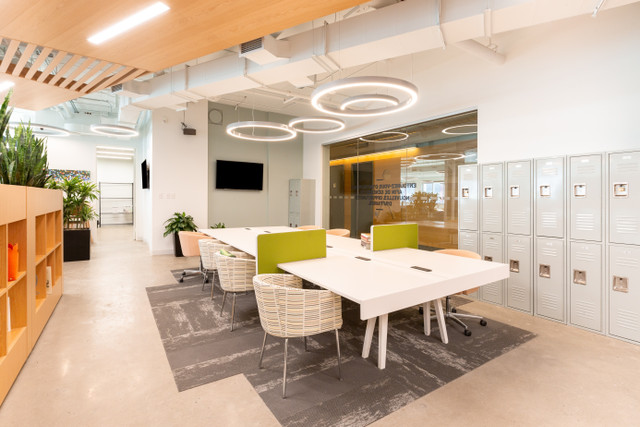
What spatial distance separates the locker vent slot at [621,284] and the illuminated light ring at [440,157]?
9.86 feet

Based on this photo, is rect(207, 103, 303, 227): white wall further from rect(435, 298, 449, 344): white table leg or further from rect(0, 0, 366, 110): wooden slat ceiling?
rect(435, 298, 449, 344): white table leg

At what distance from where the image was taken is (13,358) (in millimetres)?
2590

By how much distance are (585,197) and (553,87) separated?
65.9 inches

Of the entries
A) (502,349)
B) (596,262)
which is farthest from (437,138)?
(502,349)

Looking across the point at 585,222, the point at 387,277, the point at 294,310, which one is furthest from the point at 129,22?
the point at 585,222

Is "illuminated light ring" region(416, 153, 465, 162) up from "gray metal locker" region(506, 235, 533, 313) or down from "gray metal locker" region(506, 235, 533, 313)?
up

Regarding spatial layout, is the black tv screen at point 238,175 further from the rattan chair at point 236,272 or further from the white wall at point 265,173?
the rattan chair at point 236,272

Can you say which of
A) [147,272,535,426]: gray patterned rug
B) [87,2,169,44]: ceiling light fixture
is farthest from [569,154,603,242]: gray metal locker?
[87,2,169,44]: ceiling light fixture

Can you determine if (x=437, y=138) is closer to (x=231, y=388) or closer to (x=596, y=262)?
(x=596, y=262)

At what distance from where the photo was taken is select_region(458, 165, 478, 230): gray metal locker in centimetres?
494

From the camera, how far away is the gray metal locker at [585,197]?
3668 mm

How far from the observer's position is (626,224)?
11.4 feet

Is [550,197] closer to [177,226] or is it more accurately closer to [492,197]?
[492,197]

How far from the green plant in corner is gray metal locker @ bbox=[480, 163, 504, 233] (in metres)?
6.61
